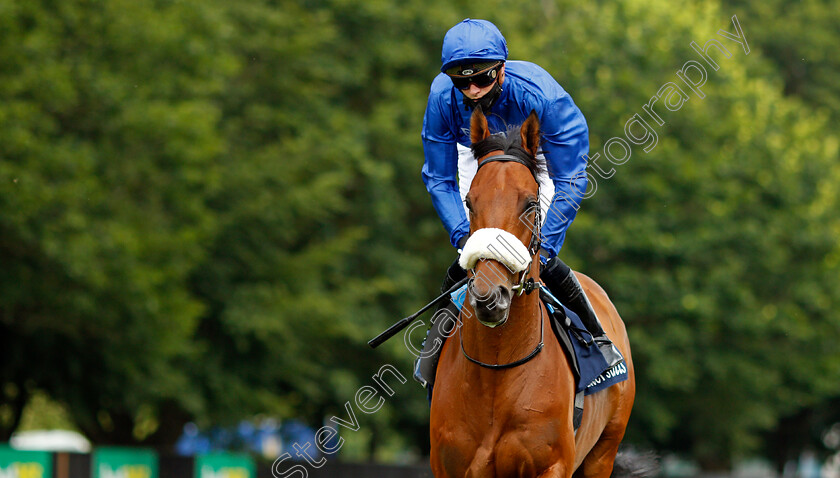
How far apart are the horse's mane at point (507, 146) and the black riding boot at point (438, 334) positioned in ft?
2.93

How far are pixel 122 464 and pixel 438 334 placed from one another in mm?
9081

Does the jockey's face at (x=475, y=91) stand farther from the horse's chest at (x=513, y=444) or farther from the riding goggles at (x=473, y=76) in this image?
the horse's chest at (x=513, y=444)

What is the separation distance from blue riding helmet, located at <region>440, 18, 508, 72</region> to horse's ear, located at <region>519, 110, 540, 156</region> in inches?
18.1

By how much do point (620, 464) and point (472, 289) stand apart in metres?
3.55

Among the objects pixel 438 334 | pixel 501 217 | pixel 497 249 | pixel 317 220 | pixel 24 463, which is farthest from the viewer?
pixel 317 220

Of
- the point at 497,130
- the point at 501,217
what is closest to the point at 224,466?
the point at 497,130

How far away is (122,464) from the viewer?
1427 centimetres

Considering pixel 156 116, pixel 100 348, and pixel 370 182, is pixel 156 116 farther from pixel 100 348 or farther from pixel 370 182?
pixel 370 182

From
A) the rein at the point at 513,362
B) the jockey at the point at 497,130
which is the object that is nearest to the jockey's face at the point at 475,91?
the jockey at the point at 497,130

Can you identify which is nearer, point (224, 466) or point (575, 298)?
point (575, 298)

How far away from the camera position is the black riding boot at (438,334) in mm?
6355

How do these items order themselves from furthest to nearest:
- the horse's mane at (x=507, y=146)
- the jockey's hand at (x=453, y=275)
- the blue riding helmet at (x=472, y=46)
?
the jockey's hand at (x=453, y=275) < the blue riding helmet at (x=472, y=46) < the horse's mane at (x=507, y=146)

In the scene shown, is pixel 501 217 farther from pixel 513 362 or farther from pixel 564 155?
pixel 564 155

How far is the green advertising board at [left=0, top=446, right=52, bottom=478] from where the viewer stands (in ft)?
40.4
